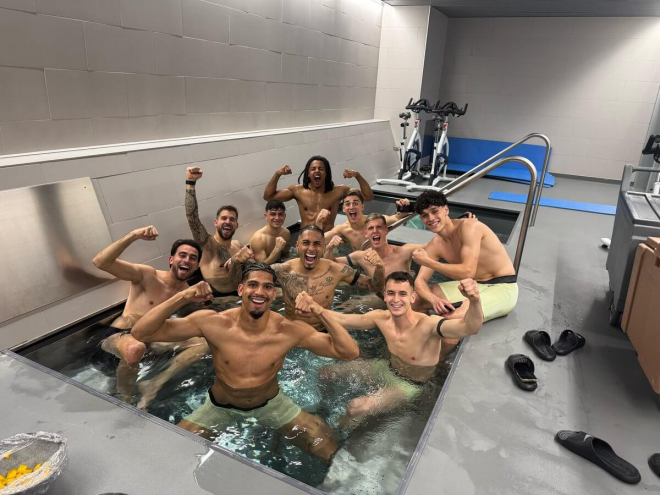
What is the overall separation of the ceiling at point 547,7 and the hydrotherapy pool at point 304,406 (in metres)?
6.80

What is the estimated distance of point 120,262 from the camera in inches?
125

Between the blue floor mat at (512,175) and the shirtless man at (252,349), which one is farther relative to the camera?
the blue floor mat at (512,175)

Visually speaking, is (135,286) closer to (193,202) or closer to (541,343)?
(193,202)

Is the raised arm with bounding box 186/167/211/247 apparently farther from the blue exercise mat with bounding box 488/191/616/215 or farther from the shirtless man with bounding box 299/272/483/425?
the blue exercise mat with bounding box 488/191/616/215

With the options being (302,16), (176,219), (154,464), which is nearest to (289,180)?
(176,219)

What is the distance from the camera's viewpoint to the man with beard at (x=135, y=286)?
2.99m

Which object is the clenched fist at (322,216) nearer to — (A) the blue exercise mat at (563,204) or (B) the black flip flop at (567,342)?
(B) the black flip flop at (567,342)

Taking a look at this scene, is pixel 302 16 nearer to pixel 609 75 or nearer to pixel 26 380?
pixel 26 380

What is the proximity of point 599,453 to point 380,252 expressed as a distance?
7.30ft

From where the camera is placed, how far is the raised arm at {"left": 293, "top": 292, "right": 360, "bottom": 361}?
2.30 meters

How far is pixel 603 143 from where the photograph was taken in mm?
9328

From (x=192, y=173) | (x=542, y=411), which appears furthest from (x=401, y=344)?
(x=192, y=173)

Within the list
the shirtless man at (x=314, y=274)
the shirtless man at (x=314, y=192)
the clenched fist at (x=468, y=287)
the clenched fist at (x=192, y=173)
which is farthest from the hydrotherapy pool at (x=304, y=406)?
the shirtless man at (x=314, y=192)

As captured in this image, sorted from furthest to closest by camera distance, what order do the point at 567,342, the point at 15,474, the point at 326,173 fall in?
the point at 326,173
the point at 567,342
the point at 15,474
